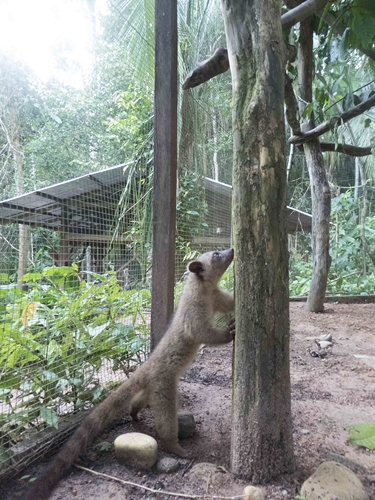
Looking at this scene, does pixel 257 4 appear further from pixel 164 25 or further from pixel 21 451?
pixel 21 451

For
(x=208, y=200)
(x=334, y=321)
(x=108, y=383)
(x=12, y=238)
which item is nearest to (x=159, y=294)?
(x=108, y=383)

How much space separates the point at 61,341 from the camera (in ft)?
8.79

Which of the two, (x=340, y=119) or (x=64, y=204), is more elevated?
(x=340, y=119)

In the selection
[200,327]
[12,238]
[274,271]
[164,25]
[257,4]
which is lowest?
[200,327]

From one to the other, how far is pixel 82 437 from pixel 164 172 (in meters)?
2.15

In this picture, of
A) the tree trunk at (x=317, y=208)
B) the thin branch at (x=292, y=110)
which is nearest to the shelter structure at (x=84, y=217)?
the thin branch at (x=292, y=110)

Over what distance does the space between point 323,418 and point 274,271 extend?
156 centimetres

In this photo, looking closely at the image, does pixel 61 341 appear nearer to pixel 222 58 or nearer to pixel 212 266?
pixel 212 266

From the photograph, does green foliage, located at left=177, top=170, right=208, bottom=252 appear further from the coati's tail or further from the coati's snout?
the coati's tail

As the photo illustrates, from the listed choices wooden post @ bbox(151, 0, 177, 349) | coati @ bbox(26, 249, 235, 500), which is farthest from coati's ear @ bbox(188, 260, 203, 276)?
wooden post @ bbox(151, 0, 177, 349)

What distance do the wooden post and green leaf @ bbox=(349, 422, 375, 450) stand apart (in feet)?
5.51

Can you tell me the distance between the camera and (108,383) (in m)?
3.17

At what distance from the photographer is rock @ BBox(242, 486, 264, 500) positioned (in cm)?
184

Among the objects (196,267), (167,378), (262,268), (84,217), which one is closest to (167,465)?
(167,378)
